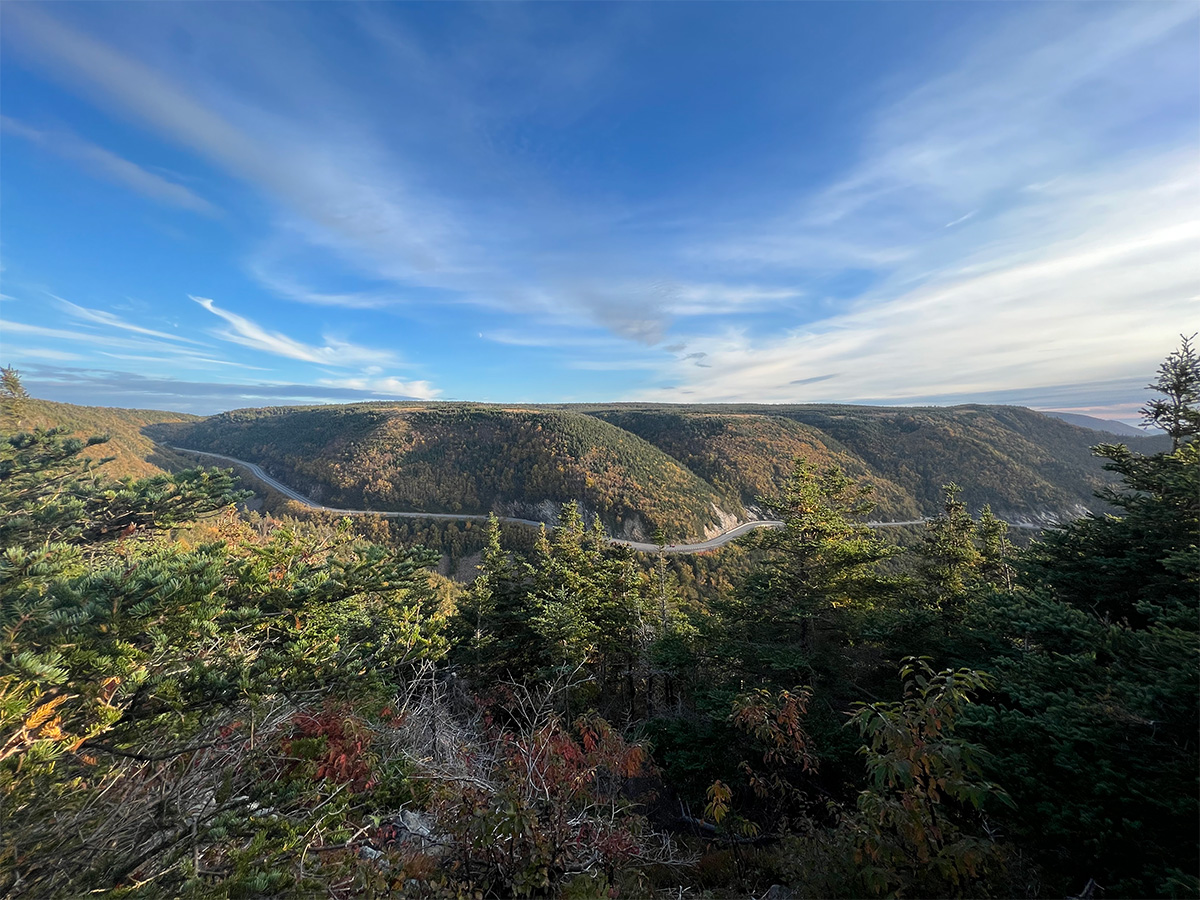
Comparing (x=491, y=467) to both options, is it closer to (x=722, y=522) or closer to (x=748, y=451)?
(x=722, y=522)

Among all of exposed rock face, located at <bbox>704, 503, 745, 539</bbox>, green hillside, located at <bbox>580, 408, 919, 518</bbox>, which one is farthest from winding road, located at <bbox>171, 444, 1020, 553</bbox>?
green hillside, located at <bbox>580, 408, 919, 518</bbox>

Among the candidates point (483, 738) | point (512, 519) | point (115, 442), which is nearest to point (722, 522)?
point (512, 519)

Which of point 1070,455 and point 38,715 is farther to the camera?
point 1070,455

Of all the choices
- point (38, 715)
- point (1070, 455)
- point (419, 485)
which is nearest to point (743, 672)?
point (38, 715)

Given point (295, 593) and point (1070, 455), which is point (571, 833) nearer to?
point (295, 593)

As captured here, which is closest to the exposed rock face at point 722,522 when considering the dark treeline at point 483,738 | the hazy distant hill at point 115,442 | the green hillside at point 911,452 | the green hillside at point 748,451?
the green hillside at point 748,451

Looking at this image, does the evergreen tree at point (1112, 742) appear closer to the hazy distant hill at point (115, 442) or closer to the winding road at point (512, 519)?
the winding road at point (512, 519)

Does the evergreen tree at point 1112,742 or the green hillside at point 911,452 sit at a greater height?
the evergreen tree at point 1112,742
